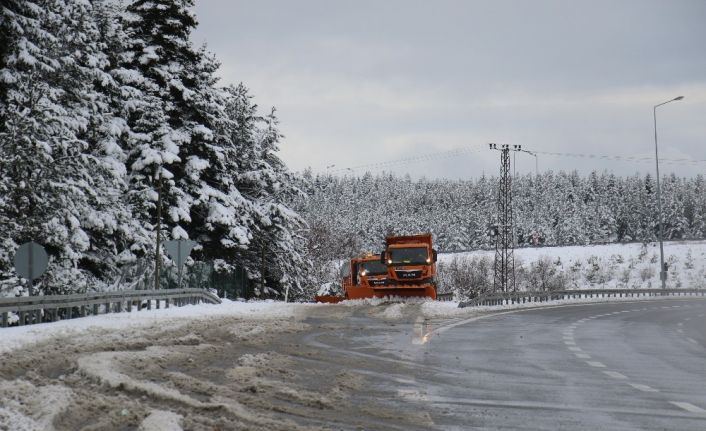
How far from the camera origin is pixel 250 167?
55125 millimetres

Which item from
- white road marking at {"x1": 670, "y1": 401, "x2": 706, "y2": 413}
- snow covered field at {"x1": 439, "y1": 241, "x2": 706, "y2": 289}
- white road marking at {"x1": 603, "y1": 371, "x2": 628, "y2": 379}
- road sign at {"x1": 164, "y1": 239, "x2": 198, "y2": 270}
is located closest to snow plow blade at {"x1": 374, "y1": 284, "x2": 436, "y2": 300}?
road sign at {"x1": 164, "y1": 239, "x2": 198, "y2": 270}

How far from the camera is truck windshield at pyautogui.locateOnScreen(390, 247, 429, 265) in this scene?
40969mm

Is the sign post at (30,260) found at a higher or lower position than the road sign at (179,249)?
lower

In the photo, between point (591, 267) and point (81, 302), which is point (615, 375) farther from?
point (591, 267)

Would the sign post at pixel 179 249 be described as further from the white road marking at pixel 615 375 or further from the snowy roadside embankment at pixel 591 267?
the snowy roadside embankment at pixel 591 267

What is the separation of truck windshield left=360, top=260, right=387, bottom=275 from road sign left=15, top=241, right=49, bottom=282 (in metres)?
24.1

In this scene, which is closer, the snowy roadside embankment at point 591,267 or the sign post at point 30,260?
the sign post at point 30,260

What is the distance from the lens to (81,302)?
78.4 feet

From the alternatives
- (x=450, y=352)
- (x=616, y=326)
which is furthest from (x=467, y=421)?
(x=616, y=326)

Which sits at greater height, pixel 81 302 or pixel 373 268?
pixel 373 268

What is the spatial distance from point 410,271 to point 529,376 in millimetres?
28950

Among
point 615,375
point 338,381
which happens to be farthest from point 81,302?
point 615,375

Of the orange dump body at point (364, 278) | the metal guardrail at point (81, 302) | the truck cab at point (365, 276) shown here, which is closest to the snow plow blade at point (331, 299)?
the orange dump body at point (364, 278)

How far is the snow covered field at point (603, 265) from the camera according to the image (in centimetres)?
11044
